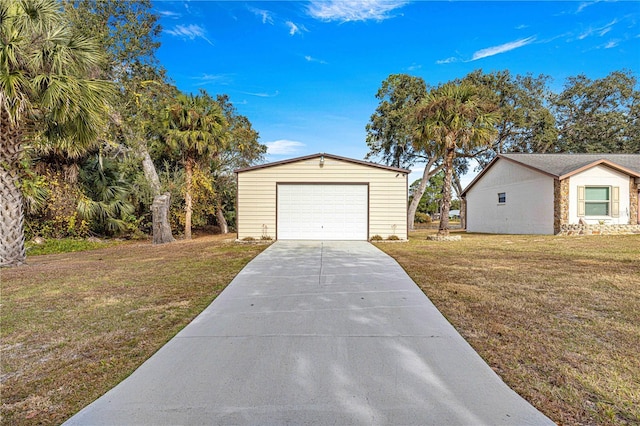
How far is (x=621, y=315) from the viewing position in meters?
3.78

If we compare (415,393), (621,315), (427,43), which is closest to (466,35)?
(427,43)

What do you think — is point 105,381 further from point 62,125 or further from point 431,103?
point 431,103

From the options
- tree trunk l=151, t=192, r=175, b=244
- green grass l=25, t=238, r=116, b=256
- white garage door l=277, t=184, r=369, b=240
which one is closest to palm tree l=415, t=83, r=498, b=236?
white garage door l=277, t=184, r=369, b=240

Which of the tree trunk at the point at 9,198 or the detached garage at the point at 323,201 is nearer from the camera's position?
the tree trunk at the point at 9,198

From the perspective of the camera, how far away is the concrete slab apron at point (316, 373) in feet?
6.86

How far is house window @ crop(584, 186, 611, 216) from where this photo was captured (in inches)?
563

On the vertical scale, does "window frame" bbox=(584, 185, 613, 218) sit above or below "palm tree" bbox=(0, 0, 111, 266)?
below

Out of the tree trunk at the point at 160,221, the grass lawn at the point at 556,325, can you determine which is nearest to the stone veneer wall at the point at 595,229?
the grass lawn at the point at 556,325

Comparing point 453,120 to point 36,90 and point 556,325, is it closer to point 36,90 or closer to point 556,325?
point 556,325

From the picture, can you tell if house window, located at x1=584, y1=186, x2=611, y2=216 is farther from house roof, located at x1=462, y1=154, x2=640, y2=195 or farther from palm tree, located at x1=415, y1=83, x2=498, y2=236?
palm tree, located at x1=415, y1=83, x2=498, y2=236

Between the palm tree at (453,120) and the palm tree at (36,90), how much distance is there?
1160 centimetres

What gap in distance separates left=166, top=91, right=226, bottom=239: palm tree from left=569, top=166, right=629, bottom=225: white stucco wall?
16178 millimetres

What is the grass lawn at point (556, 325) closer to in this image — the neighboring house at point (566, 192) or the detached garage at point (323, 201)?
the detached garage at point (323, 201)

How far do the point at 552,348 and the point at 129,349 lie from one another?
3.94 meters
